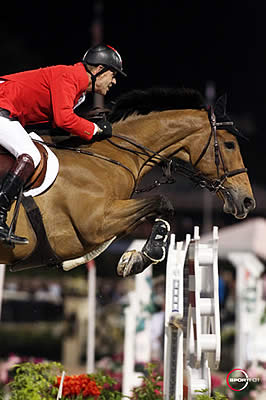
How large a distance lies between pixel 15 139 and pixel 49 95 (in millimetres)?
323

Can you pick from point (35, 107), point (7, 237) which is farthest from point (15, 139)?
point (7, 237)

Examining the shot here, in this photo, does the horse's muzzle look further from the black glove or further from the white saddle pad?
Result: the white saddle pad

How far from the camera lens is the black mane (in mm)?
3984

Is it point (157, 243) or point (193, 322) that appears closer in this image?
point (193, 322)

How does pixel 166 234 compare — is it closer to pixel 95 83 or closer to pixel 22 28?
pixel 95 83

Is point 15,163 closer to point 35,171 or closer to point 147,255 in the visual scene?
point 35,171

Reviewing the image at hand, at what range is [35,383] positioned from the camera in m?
4.35

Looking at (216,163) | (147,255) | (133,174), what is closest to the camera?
(147,255)

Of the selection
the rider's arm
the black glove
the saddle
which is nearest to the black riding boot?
the saddle

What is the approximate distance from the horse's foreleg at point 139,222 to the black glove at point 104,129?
42 centimetres

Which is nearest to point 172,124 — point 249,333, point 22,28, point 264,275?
point 249,333

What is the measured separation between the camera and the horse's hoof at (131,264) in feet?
11.5

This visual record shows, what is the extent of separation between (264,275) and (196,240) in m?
5.09

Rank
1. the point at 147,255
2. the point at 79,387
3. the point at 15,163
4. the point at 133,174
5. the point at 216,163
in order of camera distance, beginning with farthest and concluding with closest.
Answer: the point at 79,387
the point at 216,163
the point at 133,174
the point at 147,255
the point at 15,163
